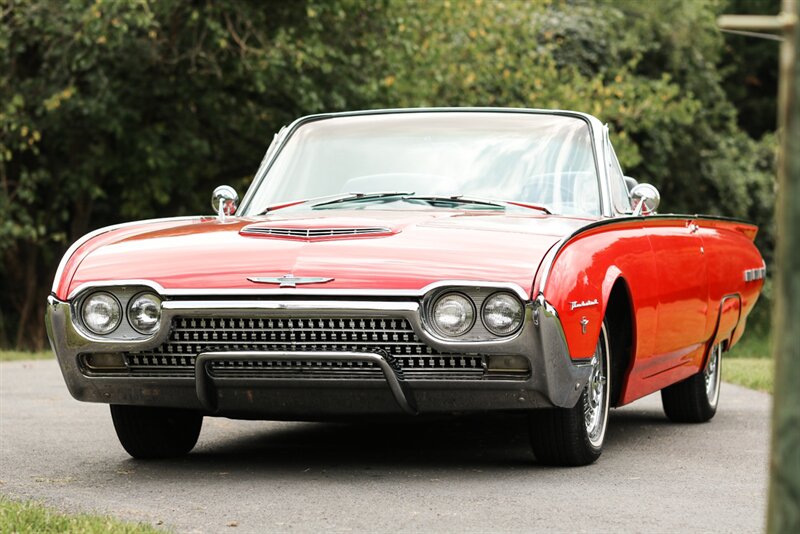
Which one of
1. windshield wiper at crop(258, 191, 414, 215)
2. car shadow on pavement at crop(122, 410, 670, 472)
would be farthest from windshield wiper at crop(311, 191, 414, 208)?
car shadow on pavement at crop(122, 410, 670, 472)

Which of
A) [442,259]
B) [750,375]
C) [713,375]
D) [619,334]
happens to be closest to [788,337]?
[442,259]

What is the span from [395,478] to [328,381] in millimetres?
575

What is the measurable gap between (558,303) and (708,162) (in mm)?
25180

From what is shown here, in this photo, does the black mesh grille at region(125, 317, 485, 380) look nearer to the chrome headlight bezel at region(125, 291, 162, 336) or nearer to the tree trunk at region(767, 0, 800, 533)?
the chrome headlight bezel at region(125, 291, 162, 336)

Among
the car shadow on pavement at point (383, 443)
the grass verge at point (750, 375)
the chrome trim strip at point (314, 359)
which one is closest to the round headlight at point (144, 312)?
the chrome trim strip at point (314, 359)

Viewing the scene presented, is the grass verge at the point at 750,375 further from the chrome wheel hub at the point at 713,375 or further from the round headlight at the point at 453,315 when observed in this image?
the round headlight at the point at 453,315

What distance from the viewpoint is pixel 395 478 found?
609 centimetres

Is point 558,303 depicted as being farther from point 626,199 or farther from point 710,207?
point 710,207

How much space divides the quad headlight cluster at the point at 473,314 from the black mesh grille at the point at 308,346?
11 centimetres

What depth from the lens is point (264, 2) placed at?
19.7 metres

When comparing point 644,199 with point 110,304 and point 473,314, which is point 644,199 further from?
point 110,304

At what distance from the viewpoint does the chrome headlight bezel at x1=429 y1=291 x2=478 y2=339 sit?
18.5ft

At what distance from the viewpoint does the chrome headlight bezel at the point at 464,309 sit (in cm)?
565

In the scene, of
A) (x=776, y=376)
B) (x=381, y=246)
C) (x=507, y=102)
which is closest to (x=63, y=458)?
(x=381, y=246)
